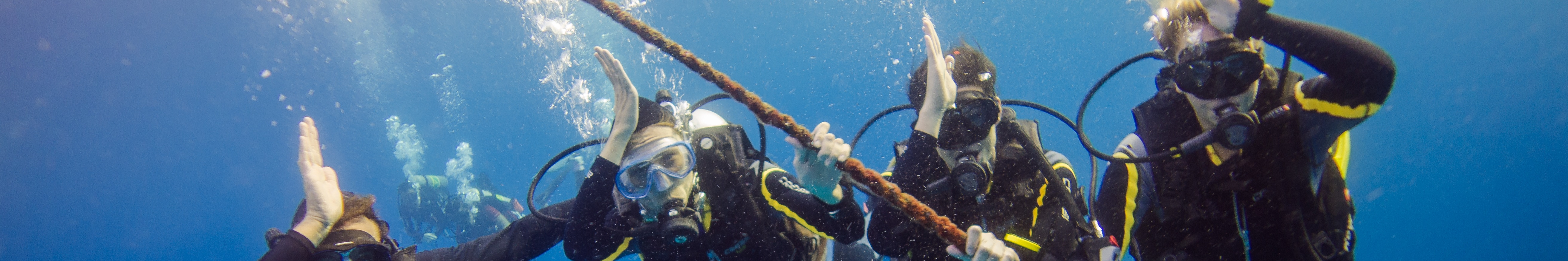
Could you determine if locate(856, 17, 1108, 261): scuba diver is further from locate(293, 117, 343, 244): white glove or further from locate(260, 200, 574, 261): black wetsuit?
locate(293, 117, 343, 244): white glove

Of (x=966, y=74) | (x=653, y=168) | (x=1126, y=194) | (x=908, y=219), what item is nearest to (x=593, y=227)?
(x=653, y=168)

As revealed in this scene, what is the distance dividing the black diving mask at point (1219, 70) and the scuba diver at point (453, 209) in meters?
14.0

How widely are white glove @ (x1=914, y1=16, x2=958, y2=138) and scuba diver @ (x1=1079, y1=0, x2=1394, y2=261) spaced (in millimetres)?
649

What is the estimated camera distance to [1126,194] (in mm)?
2395

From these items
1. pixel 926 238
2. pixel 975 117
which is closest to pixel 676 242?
pixel 926 238

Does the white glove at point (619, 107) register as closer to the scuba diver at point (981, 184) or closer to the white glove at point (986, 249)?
the scuba diver at point (981, 184)

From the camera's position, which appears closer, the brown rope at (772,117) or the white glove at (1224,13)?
the brown rope at (772,117)

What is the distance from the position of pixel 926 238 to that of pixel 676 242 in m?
1.27

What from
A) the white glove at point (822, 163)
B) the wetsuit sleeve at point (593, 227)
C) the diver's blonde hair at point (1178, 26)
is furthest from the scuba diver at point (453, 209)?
the diver's blonde hair at point (1178, 26)

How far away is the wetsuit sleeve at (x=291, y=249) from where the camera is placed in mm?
2152

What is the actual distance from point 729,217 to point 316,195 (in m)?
1.88

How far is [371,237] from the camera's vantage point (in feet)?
8.14

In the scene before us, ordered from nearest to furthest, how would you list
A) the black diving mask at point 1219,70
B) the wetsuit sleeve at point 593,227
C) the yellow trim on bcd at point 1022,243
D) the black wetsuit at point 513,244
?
the black diving mask at point 1219,70
the yellow trim on bcd at point 1022,243
the wetsuit sleeve at point 593,227
the black wetsuit at point 513,244

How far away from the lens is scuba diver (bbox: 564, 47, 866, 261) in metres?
2.77
